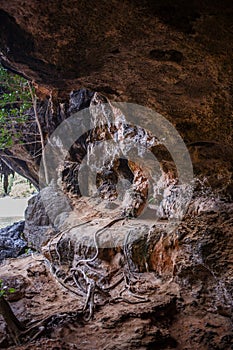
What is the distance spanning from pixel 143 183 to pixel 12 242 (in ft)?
15.7

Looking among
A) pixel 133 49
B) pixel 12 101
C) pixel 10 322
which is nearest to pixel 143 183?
pixel 10 322

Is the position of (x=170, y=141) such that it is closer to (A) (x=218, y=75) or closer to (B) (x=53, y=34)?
(A) (x=218, y=75)

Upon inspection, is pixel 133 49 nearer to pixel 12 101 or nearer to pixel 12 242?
pixel 12 101

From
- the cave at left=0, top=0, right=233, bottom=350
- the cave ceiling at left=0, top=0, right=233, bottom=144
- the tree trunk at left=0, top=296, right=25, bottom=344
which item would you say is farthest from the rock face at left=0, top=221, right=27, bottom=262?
the cave ceiling at left=0, top=0, right=233, bottom=144

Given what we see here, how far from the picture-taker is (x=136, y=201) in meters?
5.99

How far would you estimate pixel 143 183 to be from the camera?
20.0 ft

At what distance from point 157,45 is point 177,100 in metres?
0.88

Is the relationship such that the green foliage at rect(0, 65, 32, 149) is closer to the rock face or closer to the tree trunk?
the rock face

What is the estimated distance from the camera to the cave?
1928 mm

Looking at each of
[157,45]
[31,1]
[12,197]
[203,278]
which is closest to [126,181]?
[203,278]

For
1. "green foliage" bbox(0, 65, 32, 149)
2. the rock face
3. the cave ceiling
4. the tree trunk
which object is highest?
"green foliage" bbox(0, 65, 32, 149)

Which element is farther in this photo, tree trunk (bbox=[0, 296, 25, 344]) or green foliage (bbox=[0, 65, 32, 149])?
green foliage (bbox=[0, 65, 32, 149])

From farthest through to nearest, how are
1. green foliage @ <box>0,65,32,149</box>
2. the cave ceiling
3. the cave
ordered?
1. green foliage @ <box>0,65,32,149</box>
2. the cave
3. the cave ceiling

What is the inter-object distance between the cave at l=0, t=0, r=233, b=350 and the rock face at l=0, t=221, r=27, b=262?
8.50ft
